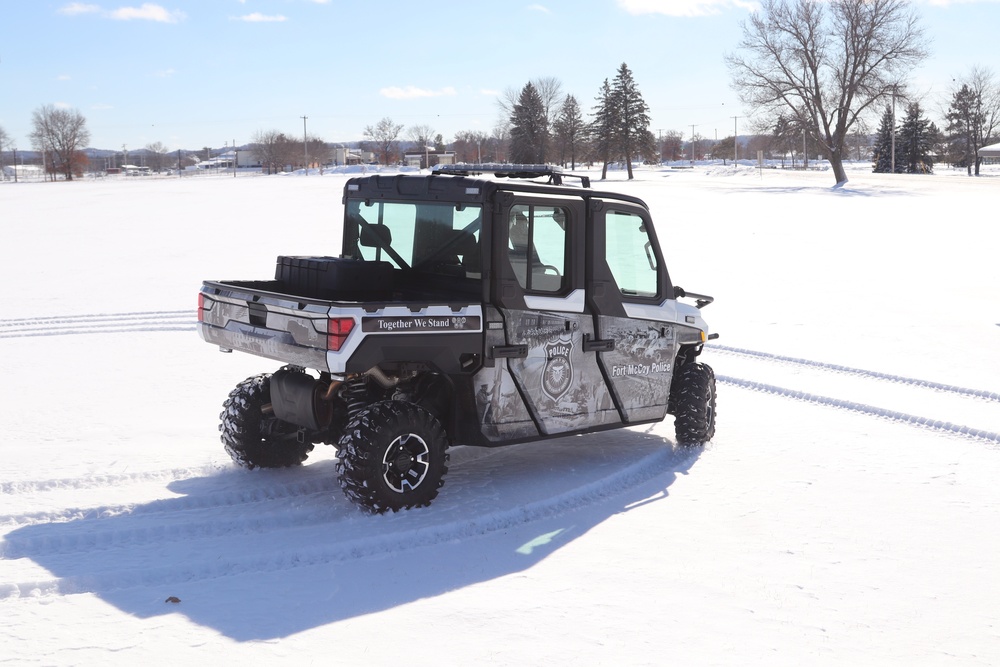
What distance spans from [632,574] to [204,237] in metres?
23.9

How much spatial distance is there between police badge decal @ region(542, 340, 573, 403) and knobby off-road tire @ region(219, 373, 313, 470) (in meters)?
1.85

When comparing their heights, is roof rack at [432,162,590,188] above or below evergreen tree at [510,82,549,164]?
below

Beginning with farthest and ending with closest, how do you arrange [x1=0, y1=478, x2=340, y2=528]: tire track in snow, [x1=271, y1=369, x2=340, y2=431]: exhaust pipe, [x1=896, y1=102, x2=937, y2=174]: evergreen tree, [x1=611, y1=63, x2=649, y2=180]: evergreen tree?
[x1=896, y1=102, x2=937, y2=174]: evergreen tree
[x1=611, y1=63, x2=649, y2=180]: evergreen tree
[x1=271, y1=369, x2=340, y2=431]: exhaust pipe
[x1=0, y1=478, x2=340, y2=528]: tire track in snow

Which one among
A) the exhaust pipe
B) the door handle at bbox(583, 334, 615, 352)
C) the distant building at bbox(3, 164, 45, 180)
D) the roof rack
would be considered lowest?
the exhaust pipe

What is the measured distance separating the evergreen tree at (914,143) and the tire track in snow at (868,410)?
3255 inches

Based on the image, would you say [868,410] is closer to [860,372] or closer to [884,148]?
[860,372]

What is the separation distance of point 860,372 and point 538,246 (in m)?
5.72

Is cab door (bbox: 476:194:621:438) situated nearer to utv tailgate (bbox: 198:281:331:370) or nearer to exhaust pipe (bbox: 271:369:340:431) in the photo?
exhaust pipe (bbox: 271:369:340:431)

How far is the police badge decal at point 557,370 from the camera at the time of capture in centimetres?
698

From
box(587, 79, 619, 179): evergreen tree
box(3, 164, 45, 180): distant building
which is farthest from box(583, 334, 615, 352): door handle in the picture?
box(3, 164, 45, 180): distant building

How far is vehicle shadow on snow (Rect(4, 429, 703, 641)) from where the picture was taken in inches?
200

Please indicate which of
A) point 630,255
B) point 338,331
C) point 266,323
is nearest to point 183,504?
point 266,323

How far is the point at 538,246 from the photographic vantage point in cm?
685

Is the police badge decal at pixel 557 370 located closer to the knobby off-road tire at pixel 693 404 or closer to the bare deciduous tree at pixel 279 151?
the knobby off-road tire at pixel 693 404
